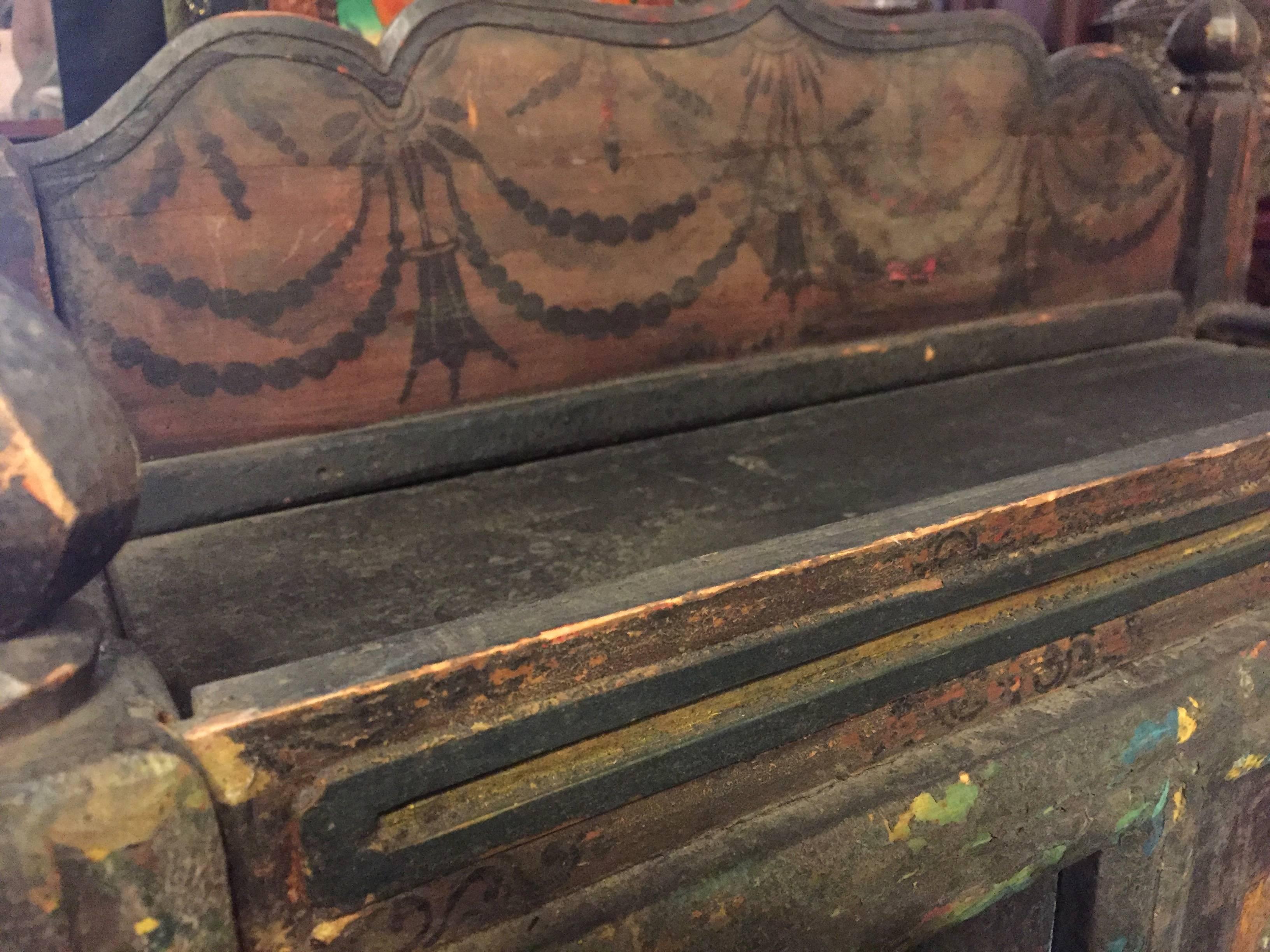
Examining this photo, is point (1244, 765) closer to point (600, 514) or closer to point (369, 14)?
point (600, 514)

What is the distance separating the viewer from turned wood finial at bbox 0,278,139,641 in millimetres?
557

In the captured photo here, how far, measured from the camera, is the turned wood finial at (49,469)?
1.83 feet

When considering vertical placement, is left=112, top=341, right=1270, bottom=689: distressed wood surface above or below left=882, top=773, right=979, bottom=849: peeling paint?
above

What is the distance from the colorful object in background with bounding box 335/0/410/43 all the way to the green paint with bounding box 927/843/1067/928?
4.47ft

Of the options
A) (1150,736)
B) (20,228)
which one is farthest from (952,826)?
(20,228)

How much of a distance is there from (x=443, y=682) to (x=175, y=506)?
61 cm

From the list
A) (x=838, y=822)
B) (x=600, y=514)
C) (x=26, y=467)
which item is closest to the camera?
(x=26, y=467)

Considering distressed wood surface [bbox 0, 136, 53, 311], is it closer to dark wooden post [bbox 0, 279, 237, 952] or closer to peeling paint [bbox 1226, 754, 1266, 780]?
dark wooden post [bbox 0, 279, 237, 952]

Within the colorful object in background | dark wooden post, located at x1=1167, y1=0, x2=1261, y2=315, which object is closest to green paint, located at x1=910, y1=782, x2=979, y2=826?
the colorful object in background

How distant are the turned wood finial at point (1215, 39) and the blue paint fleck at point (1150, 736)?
53.0 inches

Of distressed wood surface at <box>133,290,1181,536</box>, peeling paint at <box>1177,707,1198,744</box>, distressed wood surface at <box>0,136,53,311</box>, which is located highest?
distressed wood surface at <box>0,136,53,311</box>

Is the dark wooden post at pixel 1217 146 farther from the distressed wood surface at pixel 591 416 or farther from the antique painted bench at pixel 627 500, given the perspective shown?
the distressed wood surface at pixel 591 416

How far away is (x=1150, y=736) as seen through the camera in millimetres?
1109

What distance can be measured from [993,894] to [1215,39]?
1617mm
